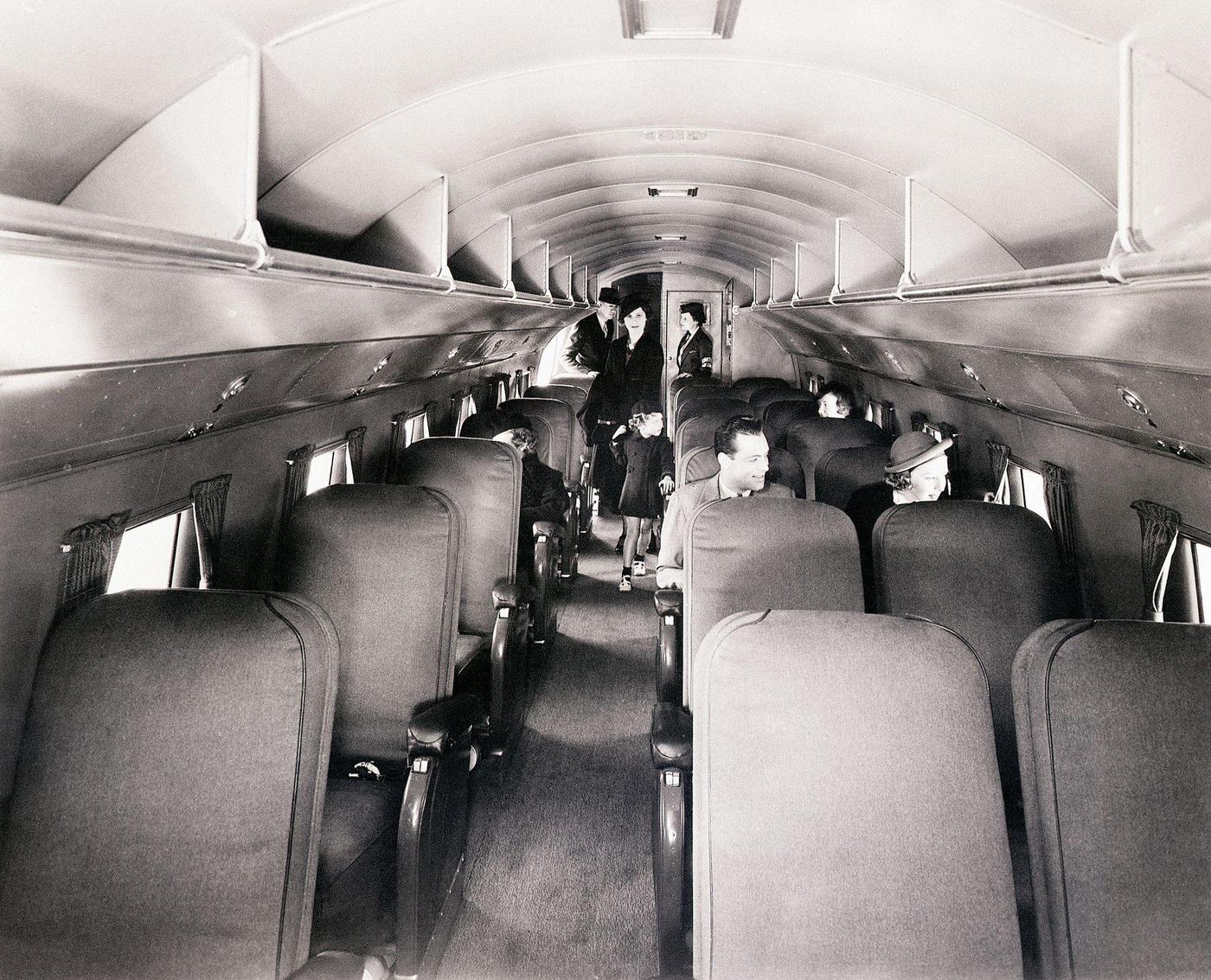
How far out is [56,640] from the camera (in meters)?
2.09

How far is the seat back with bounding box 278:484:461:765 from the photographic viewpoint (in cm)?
287

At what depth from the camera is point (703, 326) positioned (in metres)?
11.2

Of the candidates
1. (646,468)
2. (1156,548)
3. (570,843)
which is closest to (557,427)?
(646,468)

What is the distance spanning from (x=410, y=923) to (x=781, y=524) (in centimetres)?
182

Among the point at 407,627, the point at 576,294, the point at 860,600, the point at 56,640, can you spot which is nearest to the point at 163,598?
the point at 56,640

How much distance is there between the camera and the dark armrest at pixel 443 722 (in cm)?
251

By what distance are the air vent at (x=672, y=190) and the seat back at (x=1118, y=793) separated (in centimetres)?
370

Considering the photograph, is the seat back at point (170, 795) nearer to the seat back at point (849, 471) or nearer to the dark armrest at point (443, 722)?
the dark armrest at point (443, 722)

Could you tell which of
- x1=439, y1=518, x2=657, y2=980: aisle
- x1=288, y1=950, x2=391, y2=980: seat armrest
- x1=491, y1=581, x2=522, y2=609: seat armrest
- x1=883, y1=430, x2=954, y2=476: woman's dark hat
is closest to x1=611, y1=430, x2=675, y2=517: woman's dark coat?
x1=439, y1=518, x2=657, y2=980: aisle

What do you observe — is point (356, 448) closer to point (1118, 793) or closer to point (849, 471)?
point (849, 471)

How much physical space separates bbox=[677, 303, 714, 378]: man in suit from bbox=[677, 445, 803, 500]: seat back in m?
5.83

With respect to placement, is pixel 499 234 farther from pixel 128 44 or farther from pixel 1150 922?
pixel 1150 922

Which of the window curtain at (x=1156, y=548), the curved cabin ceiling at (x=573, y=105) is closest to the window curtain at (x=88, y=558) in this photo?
the curved cabin ceiling at (x=573, y=105)

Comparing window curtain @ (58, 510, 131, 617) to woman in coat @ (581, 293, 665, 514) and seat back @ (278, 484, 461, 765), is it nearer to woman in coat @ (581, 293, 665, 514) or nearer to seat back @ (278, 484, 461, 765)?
seat back @ (278, 484, 461, 765)
